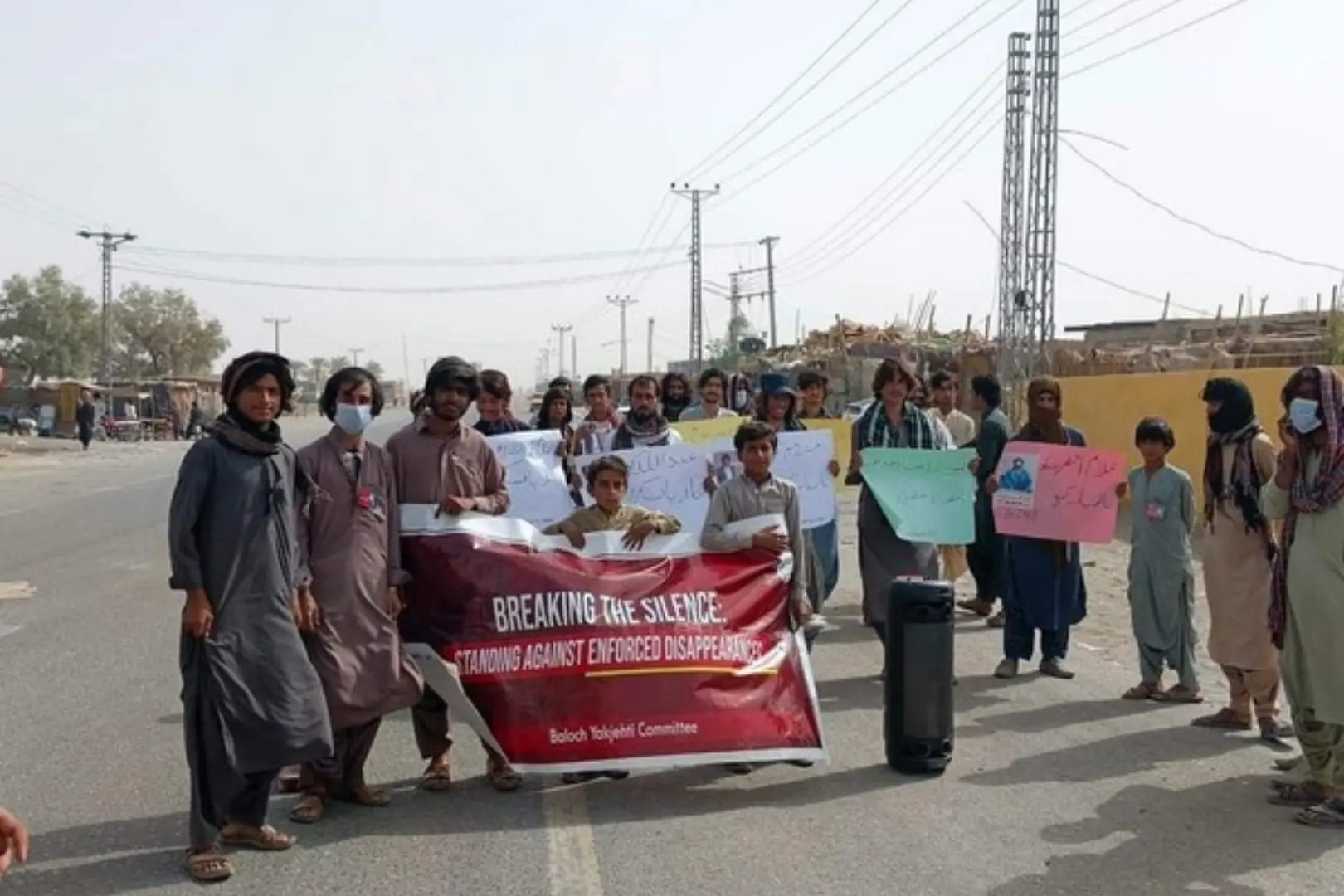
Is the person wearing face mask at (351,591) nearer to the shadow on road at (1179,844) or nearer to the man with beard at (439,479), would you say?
the man with beard at (439,479)

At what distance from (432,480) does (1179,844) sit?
3414 millimetres

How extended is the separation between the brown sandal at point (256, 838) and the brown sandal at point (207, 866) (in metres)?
0.23

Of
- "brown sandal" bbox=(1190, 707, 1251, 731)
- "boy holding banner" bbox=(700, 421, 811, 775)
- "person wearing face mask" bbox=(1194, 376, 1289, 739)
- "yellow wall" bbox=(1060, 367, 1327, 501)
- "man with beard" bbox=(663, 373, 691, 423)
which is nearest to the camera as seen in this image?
"boy holding banner" bbox=(700, 421, 811, 775)

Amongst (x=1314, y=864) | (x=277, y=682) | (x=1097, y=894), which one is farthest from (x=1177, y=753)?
(x=277, y=682)

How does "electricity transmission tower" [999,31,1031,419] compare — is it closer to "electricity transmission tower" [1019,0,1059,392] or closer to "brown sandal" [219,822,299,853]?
"electricity transmission tower" [1019,0,1059,392]

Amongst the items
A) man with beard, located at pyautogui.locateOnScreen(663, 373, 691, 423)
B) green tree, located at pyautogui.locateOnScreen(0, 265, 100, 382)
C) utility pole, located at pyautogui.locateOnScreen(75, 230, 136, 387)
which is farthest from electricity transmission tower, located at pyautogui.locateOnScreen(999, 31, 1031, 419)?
green tree, located at pyautogui.locateOnScreen(0, 265, 100, 382)

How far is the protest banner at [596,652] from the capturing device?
5961 mm

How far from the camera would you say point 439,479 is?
618 centimetres

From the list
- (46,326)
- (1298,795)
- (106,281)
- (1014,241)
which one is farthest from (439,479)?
(46,326)

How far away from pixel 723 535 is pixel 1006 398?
22361 millimetres

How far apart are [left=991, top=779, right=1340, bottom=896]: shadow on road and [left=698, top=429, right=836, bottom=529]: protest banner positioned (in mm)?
3443

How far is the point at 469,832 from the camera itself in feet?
18.1

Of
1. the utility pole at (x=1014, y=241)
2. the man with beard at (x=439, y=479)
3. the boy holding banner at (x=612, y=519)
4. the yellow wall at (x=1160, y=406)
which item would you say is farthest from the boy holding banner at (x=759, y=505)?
the utility pole at (x=1014, y=241)

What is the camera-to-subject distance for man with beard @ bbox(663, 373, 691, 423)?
11.3 meters
